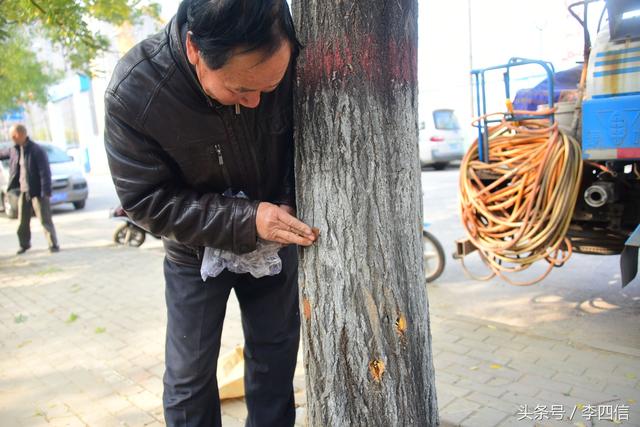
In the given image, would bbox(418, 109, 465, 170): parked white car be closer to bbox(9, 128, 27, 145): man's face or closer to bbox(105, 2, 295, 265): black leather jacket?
bbox(9, 128, 27, 145): man's face

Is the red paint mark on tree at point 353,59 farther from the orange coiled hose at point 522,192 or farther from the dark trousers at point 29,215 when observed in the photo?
the dark trousers at point 29,215

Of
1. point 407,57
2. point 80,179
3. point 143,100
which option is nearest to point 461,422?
point 407,57

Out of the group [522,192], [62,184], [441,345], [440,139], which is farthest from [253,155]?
[440,139]

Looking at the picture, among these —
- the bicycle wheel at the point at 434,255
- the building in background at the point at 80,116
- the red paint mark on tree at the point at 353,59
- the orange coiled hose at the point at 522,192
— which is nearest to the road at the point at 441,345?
the bicycle wheel at the point at 434,255

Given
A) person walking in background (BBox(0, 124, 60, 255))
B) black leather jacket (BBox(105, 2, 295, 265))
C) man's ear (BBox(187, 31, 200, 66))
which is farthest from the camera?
person walking in background (BBox(0, 124, 60, 255))

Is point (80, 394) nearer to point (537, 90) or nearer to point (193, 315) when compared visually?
point (193, 315)

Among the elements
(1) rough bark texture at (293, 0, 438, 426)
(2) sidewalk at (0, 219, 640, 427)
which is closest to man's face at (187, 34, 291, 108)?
(1) rough bark texture at (293, 0, 438, 426)

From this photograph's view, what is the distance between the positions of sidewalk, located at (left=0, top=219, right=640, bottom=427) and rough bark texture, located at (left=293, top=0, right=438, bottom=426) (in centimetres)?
106

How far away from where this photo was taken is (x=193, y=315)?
196 cm

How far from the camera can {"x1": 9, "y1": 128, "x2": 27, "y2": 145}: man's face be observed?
7254 mm

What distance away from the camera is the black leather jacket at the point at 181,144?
1607 mm

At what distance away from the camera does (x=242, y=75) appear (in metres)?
1.44

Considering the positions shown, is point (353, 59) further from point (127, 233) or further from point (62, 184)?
point (62, 184)

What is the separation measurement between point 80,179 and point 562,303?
35.9 feet
